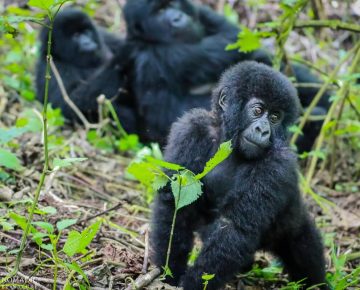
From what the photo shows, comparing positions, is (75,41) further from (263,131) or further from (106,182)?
(263,131)

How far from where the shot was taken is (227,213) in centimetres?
313

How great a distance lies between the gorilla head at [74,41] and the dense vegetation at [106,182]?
0.36 metres

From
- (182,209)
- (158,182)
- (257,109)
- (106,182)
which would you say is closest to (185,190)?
(158,182)

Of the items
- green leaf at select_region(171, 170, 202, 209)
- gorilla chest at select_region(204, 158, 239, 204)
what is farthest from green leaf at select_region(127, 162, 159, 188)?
gorilla chest at select_region(204, 158, 239, 204)

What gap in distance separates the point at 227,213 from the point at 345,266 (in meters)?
1.28

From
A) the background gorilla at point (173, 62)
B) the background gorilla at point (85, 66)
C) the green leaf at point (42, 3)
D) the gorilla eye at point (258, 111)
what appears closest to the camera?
the green leaf at point (42, 3)

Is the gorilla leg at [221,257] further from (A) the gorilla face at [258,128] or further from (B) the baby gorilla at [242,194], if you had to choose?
(A) the gorilla face at [258,128]

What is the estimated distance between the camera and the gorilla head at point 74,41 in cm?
724

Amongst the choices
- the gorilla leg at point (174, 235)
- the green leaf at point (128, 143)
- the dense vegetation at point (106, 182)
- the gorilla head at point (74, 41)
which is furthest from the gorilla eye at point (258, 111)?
the gorilla head at point (74, 41)

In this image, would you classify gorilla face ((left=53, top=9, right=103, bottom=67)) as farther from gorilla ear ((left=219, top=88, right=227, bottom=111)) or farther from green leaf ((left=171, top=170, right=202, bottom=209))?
green leaf ((left=171, top=170, right=202, bottom=209))

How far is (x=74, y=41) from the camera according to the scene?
23.8 feet

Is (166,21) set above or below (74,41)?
above

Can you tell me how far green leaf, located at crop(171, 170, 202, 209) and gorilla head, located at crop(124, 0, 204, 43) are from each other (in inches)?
148

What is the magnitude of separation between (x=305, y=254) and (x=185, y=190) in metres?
1.05
